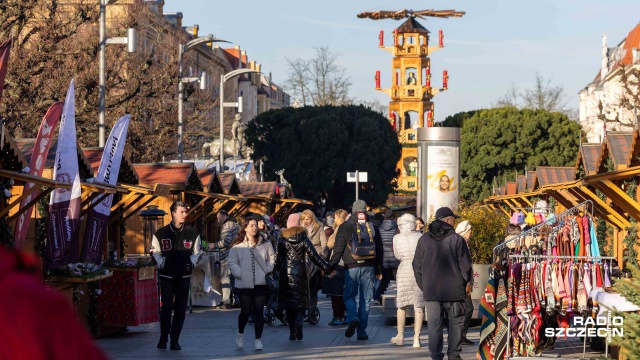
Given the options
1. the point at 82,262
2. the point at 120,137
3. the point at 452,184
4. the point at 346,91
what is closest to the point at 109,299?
the point at 82,262

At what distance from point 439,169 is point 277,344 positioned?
20.2m

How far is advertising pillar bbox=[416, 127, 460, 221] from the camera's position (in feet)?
112

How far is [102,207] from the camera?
15.8 m

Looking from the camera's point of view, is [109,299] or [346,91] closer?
[109,299]

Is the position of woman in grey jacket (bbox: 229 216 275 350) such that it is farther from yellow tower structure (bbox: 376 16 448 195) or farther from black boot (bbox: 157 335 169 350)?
yellow tower structure (bbox: 376 16 448 195)

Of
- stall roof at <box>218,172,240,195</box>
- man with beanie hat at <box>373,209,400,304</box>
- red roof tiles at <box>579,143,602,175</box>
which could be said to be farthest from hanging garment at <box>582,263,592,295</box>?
stall roof at <box>218,172,240,195</box>

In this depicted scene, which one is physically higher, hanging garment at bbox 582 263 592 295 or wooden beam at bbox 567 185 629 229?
wooden beam at bbox 567 185 629 229

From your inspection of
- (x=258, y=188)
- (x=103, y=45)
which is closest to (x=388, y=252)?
(x=103, y=45)

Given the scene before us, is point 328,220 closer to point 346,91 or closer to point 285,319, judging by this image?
point 285,319

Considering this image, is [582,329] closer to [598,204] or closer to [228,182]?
[598,204]

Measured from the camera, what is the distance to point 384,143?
75750 millimetres

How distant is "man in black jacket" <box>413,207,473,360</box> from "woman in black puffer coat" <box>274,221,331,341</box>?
3.05 m

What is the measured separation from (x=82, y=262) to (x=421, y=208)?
→ 67.6 ft

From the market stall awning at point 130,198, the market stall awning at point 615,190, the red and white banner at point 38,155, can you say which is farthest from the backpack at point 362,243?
the market stall awning at point 130,198
